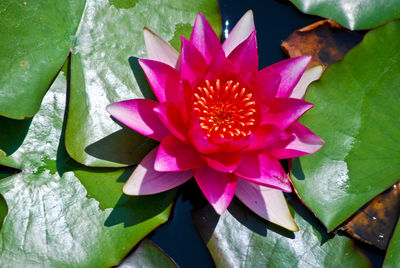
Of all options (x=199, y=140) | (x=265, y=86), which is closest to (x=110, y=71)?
(x=199, y=140)

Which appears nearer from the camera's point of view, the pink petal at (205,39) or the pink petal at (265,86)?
the pink petal at (265,86)

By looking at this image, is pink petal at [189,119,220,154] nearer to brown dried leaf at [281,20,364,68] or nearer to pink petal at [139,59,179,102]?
pink petal at [139,59,179,102]

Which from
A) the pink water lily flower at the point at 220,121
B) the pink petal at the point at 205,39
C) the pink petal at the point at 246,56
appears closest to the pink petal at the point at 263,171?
the pink water lily flower at the point at 220,121

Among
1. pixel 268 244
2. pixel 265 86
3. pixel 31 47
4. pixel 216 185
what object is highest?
pixel 31 47

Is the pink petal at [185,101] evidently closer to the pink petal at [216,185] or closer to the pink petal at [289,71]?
the pink petal at [216,185]

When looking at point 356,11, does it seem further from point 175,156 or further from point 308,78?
point 175,156

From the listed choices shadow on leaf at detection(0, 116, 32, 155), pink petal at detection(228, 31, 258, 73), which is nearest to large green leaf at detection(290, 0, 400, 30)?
pink petal at detection(228, 31, 258, 73)
